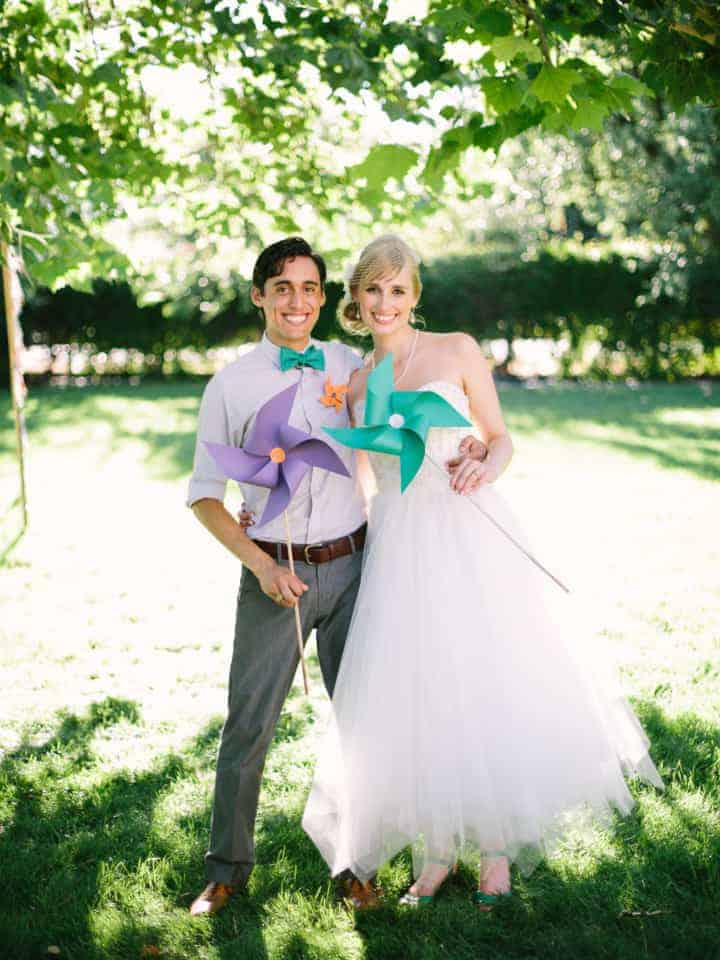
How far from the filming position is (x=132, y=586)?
6.50 m

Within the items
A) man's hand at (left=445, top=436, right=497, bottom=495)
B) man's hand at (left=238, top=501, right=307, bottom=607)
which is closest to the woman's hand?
man's hand at (left=238, top=501, right=307, bottom=607)

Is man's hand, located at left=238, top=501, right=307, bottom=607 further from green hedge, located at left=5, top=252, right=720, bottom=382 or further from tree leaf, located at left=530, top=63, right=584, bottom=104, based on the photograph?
green hedge, located at left=5, top=252, right=720, bottom=382

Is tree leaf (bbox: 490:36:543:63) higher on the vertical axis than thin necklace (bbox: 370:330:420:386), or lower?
higher

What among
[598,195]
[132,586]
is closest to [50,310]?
[598,195]

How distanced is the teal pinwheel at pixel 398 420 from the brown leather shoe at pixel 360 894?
4.44 feet

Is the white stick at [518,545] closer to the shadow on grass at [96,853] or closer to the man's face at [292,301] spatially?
the man's face at [292,301]

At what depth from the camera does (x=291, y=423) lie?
3000mm

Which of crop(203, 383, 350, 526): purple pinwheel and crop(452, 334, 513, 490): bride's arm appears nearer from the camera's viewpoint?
crop(203, 383, 350, 526): purple pinwheel

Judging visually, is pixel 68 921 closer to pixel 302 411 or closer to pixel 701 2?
pixel 302 411

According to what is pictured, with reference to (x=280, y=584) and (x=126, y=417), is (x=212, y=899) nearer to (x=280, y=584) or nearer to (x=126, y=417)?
(x=280, y=584)

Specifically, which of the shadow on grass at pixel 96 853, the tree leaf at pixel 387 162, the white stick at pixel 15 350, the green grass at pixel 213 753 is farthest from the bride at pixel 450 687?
the white stick at pixel 15 350

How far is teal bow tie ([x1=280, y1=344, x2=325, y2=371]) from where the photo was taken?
2936mm

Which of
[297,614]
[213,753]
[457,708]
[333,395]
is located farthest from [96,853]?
[333,395]

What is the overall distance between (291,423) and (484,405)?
0.67 meters
